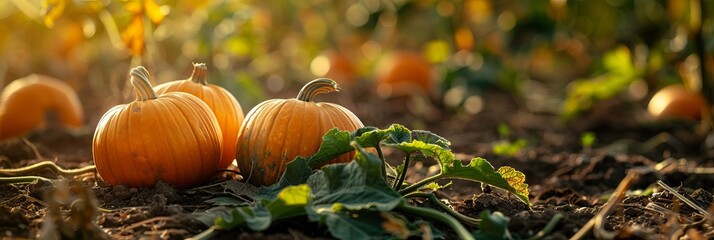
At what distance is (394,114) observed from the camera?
607 cm

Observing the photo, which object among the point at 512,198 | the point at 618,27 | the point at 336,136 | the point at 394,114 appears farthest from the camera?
the point at 618,27

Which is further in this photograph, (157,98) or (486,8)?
(486,8)

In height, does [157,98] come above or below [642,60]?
below

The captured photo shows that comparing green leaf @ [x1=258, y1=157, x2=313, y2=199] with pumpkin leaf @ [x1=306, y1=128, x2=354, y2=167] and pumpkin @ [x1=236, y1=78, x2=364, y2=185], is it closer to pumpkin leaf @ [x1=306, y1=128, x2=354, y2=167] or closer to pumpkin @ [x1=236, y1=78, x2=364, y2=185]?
pumpkin leaf @ [x1=306, y1=128, x2=354, y2=167]

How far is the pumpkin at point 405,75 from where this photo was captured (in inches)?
274

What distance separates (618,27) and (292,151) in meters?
5.23

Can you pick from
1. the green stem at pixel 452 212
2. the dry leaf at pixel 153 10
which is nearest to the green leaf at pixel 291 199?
the green stem at pixel 452 212

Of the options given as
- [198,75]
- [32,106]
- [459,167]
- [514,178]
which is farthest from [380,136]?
[32,106]

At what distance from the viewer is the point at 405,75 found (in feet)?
23.0

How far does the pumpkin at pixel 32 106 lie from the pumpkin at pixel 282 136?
243cm

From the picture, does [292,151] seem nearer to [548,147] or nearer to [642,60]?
[548,147]

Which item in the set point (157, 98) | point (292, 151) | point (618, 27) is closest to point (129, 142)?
point (157, 98)

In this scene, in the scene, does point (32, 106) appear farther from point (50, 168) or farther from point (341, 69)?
point (341, 69)

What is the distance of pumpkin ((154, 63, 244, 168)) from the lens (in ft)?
9.81
